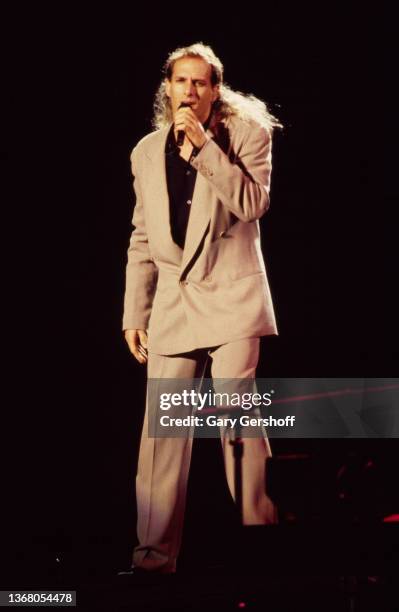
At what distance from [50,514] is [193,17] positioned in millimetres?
2157

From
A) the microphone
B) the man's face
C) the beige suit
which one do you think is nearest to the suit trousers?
the beige suit

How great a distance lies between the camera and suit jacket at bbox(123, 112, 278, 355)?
285 cm

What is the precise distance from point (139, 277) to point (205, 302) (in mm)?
313

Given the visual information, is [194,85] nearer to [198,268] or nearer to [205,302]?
[198,268]

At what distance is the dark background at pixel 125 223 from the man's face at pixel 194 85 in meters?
0.75

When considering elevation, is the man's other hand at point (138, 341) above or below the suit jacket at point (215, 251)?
below

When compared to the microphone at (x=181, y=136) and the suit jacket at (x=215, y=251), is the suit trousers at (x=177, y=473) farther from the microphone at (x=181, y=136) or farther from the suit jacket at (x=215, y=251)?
the microphone at (x=181, y=136)

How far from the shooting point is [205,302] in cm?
290

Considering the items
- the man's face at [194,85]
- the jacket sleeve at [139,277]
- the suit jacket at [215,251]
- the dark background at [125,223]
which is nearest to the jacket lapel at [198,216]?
the suit jacket at [215,251]

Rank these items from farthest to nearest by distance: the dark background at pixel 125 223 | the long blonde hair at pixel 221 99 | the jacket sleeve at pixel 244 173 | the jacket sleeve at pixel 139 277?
the dark background at pixel 125 223 → the jacket sleeve at pixel 139 277 → the long blonde hair at pixel 221 99 → the jacket sleeve at pixel 244 173

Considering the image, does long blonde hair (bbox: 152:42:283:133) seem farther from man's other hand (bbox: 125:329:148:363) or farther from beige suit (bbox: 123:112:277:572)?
man's other hand (bbox: 125:329:148:363)

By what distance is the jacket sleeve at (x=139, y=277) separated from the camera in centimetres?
309

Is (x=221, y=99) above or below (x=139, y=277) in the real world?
above

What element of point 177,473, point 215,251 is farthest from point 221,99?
point 177,473
